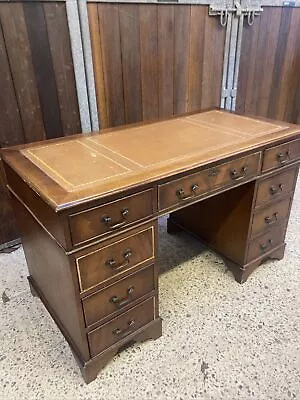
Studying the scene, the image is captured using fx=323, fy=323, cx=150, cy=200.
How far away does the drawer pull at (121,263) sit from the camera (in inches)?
43.3

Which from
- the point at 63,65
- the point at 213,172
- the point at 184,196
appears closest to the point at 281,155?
the point at 213,172

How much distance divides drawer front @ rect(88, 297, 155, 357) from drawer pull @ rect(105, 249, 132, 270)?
0.75 feet

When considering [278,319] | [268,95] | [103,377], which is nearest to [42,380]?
[103,377]

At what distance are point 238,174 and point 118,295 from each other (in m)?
0.69

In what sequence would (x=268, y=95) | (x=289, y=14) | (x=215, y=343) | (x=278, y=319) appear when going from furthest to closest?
(x=268, y=95) < (x=289, y=14) < (x=278, y=319) < (x=215, y=343)

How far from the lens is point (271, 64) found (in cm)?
263

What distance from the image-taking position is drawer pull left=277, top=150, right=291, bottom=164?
58.3 inches

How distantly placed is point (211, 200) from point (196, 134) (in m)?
0.42

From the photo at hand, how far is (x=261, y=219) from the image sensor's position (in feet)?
5.27

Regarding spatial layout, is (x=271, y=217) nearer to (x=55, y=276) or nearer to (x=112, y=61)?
(x=55, y=276)

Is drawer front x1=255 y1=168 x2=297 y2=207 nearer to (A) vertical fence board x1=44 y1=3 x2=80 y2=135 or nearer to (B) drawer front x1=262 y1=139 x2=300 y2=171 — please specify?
(B) drawer front x1=262 y1=139 x2=300 y2=171

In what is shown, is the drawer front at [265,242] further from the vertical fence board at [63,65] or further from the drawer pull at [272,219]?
the vertical fence board at [63,65]

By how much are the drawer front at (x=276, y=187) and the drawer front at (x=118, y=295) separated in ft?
2.16

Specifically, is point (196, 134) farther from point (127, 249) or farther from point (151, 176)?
point (127, 249)
